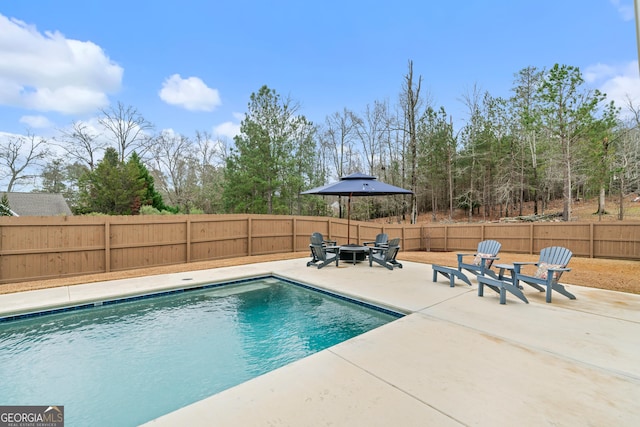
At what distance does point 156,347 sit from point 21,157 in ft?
94.7

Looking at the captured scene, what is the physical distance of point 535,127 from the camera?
51.4 ft

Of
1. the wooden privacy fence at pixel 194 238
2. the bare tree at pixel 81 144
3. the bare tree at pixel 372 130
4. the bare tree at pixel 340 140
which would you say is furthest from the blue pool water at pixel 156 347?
the bare tree at pixel 81 144

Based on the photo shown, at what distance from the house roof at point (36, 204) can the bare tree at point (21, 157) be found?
10.7 ft

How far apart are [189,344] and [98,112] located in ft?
83.0

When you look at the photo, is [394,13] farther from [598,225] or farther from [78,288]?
[78,288]

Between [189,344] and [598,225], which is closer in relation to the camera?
[189,344]

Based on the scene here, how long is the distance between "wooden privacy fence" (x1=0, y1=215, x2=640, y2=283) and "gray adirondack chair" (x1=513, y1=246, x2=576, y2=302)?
23.2 feet

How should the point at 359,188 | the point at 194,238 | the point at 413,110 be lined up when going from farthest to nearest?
the point at 413,110, the point at 194,238, the point at 359,188

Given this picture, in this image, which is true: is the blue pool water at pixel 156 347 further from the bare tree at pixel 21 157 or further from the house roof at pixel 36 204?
the bare tree at pixel 21 157

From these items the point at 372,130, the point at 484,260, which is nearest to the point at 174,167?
the point at 372,130

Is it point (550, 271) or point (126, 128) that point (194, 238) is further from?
point (126, 128)

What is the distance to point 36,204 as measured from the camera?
20.2 meters

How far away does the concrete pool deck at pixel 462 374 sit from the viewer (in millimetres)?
1986

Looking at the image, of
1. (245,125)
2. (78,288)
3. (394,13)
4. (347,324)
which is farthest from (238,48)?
(347,324)
